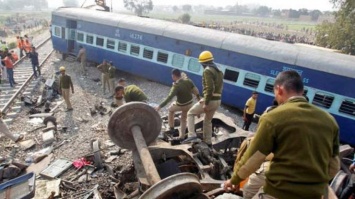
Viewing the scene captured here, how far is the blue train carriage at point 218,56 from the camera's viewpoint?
31.1ft

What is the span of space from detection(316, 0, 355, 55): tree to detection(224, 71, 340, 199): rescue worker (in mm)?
23267

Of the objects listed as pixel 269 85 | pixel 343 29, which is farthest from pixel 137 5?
pixel 269 85

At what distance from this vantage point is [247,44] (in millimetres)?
11117

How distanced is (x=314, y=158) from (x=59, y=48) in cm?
1871

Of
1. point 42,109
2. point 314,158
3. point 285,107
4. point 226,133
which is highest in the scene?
point 285,107

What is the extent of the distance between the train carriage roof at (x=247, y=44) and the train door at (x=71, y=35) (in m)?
2.11

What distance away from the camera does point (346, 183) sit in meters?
5.12

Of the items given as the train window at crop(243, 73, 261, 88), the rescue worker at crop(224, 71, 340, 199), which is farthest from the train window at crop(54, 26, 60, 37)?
the rescue worker at crop(224, 71, 340, 199)

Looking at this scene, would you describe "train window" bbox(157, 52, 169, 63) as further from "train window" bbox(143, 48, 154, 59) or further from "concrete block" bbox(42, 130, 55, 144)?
"concrete block" bbox(42, 130, 55, 144)

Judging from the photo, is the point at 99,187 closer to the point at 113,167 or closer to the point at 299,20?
the point at 113,167

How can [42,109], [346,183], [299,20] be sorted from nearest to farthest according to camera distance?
[346,183] < [42,109] < [299,20]

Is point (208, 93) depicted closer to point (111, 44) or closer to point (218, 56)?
point (218, 56)

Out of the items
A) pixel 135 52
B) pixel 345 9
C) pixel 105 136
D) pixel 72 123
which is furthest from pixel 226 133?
pixel 345 9

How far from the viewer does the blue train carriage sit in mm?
9477
